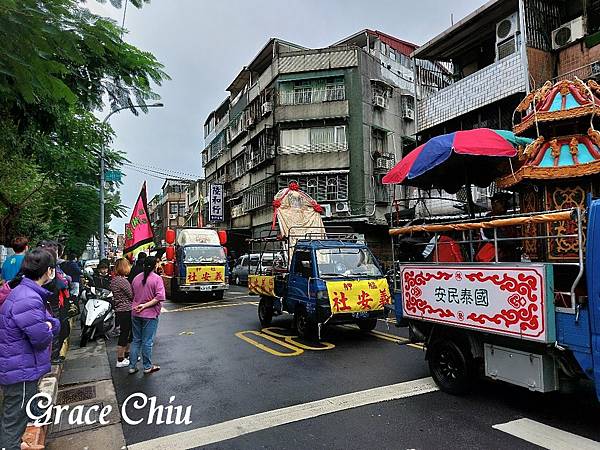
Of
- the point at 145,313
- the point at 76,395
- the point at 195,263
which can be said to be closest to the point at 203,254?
the point at 195,263

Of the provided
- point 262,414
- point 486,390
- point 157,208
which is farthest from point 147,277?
point 157,208

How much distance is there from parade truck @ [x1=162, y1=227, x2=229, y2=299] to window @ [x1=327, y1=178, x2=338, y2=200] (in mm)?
9294

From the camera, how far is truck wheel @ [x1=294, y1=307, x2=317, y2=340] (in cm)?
889

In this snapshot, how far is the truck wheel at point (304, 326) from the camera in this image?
8891mm

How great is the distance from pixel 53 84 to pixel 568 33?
14.7m

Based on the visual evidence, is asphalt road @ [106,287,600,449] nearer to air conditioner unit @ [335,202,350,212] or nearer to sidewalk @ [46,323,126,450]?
sidewalk @ [46,323,126,450]

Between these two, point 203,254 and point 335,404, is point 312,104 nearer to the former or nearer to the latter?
point 203,254

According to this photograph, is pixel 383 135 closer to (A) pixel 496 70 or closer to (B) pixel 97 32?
(A) pixel 496 70

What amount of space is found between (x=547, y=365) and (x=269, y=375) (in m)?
3.82

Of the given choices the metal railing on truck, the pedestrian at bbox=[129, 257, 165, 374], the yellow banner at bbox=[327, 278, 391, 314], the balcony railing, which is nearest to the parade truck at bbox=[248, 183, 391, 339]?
the yellow banner at bbox=[327, 278, 391, 314]

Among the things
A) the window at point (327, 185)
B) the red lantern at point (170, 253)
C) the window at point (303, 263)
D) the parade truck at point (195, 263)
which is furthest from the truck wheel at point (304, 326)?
the window at point (327, 185)

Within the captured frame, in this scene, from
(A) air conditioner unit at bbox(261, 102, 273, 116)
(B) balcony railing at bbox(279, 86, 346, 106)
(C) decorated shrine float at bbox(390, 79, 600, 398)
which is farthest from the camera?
(A) air conditioner unit at bbox(261, 102, 273, 116)

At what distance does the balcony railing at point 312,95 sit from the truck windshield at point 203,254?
517 inches

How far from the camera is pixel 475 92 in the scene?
49.5 ft
